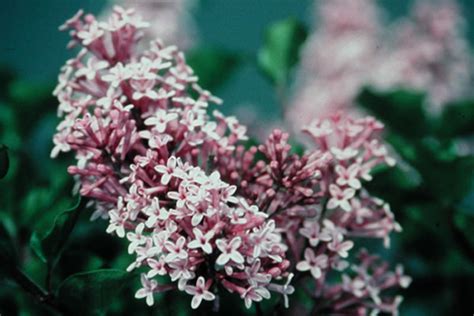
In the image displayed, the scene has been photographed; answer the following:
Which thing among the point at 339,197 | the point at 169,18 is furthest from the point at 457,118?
the point at 169,18

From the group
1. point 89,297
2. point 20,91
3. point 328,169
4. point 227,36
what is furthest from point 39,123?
point 227,36

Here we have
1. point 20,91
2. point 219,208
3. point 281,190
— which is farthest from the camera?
point 20,91

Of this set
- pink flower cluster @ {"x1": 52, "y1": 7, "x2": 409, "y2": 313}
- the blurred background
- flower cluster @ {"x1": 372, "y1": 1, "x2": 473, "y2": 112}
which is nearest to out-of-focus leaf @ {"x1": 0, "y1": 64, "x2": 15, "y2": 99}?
the blurred background

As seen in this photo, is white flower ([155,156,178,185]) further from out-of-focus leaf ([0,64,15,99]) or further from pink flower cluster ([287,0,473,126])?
pink flower cluster ([287,0,473,126])

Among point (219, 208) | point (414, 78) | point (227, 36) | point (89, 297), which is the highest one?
point (227, 36)

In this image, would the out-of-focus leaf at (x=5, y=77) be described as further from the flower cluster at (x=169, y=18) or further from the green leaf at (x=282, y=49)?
the flower cluster at (x=169, y=18)

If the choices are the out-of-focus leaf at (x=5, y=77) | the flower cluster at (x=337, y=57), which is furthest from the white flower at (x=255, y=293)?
the flower cluster at (x=337, y=57)

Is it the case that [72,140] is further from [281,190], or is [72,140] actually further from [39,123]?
[39,123]
